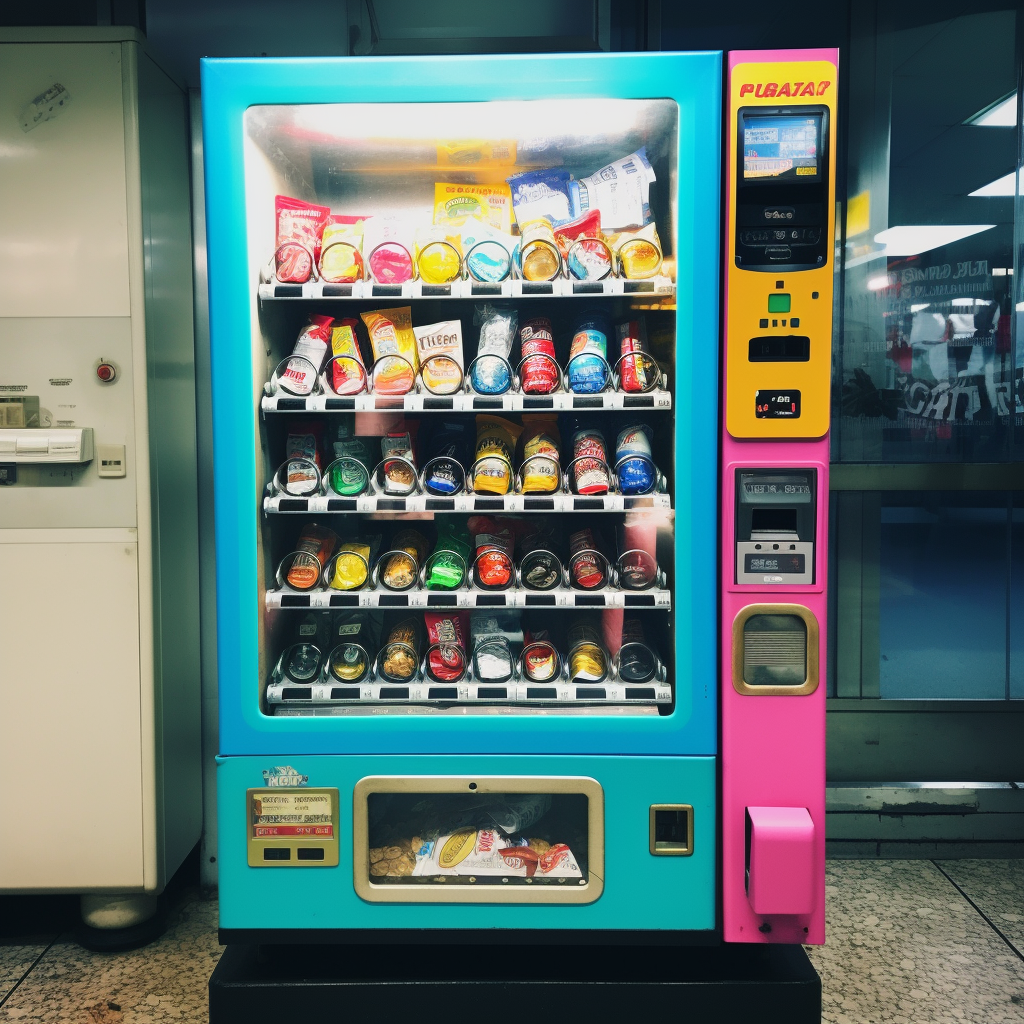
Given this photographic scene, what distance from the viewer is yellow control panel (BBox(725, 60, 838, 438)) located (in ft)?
5.28

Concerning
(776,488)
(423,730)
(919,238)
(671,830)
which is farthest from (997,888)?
(919,238)

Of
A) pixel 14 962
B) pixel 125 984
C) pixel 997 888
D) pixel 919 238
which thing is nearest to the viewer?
pixel 125 984

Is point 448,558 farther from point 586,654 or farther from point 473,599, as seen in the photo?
point 586,654

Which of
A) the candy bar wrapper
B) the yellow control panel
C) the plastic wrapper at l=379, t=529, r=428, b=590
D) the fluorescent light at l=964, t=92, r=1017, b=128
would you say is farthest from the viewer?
the fluorescent light at l=964, t=92, r=1017, b=128

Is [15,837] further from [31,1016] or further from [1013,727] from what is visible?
[1013,727]

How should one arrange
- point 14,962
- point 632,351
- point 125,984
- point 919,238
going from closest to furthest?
point 632,351 → point 125,984 → point 14,962 → point 919,238

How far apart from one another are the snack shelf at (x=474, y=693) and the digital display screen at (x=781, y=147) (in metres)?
1.12

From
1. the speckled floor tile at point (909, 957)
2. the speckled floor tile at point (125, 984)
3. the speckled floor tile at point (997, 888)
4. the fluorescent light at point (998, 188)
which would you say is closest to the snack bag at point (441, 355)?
the speckled floor tile at point (125, 984)

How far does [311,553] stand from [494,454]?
507 millimetres

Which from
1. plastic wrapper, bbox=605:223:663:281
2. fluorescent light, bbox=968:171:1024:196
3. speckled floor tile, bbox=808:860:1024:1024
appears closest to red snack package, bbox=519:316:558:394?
plastic wrapper, bbox=605:223:663:281

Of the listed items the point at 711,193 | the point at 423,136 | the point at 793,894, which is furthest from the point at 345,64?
the point at 793,894

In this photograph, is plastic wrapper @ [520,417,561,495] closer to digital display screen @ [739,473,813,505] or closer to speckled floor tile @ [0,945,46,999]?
digital display screen @ [739,473,813,505]

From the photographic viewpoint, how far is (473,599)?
69.9 inches

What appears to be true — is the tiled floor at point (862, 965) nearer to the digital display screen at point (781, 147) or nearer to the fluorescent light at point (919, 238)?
the digital display screen at point (781, 147)
